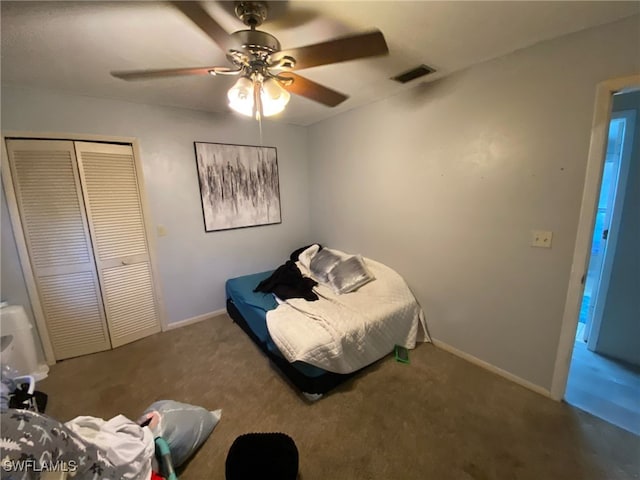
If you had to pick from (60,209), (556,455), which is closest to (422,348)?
(556,455)

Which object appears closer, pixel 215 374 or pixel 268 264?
pixel 215 374

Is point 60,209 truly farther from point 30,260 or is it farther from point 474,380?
point 474,380

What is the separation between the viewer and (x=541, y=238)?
1803 millimetres

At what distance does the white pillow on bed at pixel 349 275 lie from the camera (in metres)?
2.62

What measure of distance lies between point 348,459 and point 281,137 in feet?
10.8

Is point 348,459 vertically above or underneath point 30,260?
underneath

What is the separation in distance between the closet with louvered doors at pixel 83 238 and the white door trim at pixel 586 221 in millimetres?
3511

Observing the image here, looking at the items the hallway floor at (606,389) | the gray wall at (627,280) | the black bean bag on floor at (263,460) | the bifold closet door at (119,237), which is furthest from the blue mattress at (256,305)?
the gray wall at (627,280)

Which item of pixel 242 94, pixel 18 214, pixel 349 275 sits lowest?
pixel 349 275

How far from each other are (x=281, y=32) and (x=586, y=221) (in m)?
2.11

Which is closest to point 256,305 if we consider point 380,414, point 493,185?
point 380,414

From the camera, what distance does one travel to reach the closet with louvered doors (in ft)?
7.21

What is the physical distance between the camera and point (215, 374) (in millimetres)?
2232

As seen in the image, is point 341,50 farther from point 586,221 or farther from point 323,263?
point 323,263
